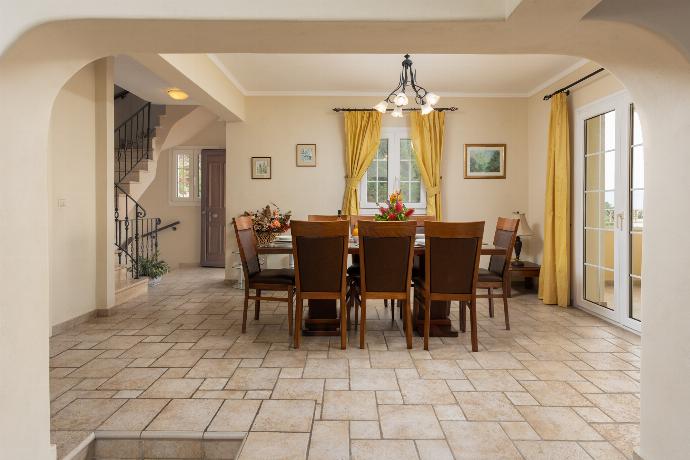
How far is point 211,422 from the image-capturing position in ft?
7.02

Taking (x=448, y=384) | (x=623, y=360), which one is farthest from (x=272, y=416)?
(x=623, y=360)

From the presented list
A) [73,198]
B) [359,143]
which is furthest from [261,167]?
[73,198]

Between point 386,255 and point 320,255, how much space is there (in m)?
0.49

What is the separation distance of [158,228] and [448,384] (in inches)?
264

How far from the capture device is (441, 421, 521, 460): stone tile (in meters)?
1.88

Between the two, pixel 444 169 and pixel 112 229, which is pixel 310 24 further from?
pixel 444 169

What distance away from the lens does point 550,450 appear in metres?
1.91

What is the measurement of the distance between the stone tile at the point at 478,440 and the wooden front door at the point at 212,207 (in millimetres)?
6425

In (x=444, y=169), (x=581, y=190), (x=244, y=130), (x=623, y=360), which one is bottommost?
(x=623, y=360)

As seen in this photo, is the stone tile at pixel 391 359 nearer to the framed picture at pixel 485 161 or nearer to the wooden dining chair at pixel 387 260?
the wooden dining chair at pixel 387 260

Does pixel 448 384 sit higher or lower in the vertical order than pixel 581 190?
lower

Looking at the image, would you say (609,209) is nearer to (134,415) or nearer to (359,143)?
(359,143)

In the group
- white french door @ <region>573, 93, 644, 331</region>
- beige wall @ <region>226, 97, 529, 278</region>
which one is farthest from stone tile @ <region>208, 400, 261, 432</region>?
beige wall @ <region>226, 97, 529, 278</region>
